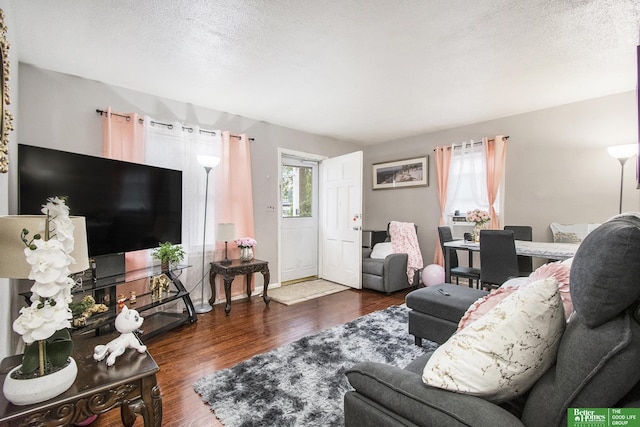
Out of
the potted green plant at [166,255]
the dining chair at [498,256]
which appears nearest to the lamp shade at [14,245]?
the potted green plant at [166,255]

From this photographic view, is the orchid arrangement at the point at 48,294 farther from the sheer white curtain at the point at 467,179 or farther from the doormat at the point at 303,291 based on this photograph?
the sheer white curtain at the point at 467,179

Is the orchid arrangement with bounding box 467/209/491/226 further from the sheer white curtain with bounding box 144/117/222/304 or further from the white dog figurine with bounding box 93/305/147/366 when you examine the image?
the white dog figurine with bounding box 93/305/147/366

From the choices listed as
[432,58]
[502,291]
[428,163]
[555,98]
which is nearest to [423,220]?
[428,163]

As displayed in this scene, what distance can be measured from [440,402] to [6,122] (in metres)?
2.18

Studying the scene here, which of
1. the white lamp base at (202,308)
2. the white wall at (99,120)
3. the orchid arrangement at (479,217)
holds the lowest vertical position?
the white lamp base at (202,308)

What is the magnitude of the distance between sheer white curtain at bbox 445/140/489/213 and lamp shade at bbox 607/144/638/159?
4.31 ft

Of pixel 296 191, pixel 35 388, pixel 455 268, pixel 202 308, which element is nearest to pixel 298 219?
pixel 296 191

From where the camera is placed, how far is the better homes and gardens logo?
2.36ft

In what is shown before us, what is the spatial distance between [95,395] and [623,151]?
459 centimetres

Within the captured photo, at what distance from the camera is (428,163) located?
479cm

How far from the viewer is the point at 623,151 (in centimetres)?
299

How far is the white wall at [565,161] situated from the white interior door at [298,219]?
92.8 inches

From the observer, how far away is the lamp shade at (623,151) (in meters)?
2.96

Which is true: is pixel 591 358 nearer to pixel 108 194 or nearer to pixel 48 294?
pixel 48 294
